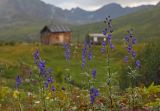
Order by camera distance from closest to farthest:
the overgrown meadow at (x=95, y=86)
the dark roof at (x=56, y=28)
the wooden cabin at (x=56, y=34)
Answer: the overgrown meadow at (x=95, y=86)
the wooden cabin at (x=56, y=34)
the dark roof at (x=56, y=28)

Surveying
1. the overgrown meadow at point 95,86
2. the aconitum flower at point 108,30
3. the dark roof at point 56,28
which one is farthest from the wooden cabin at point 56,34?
the aconitum flower at point 108,30

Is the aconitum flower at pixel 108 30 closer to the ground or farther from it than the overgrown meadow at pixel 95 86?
farther from it

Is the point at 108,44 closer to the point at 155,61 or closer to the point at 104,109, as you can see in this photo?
the point at 104,109

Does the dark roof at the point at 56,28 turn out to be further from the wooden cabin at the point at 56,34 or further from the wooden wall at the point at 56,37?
the wooden wall at the point at 56,37

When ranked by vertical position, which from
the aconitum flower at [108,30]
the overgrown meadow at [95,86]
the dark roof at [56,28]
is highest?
the dark roof at [56,28]

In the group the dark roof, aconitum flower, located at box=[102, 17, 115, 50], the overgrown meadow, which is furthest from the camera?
the dark roof

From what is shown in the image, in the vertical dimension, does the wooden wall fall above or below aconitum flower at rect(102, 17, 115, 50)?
below

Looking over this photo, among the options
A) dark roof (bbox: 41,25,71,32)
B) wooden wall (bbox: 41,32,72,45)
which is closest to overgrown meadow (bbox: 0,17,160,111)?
wooden wall (bbox: 41,32,72,45)

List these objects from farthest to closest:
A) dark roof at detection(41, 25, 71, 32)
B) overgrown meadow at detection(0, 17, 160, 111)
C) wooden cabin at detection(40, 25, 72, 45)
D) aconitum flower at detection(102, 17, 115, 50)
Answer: dark roof at detection(41, 25, 71, 32) → wooden cabin at detection(40, 25, 72, 45) → overgrown meadow at detection(0, 17, 160, 111) → aconitum flower at detection(102, 17, 115, 50)

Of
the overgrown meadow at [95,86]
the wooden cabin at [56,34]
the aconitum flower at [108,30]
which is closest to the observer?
the aconitum flower at [108,30]

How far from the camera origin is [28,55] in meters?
69.4

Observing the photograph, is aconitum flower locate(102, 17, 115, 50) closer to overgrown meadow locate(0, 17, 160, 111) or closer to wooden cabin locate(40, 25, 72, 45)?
overgrown meadow locate(0, 17, 160, 111)

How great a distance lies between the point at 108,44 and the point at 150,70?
28.6ft

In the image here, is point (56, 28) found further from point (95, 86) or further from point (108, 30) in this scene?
point (108, 30)
